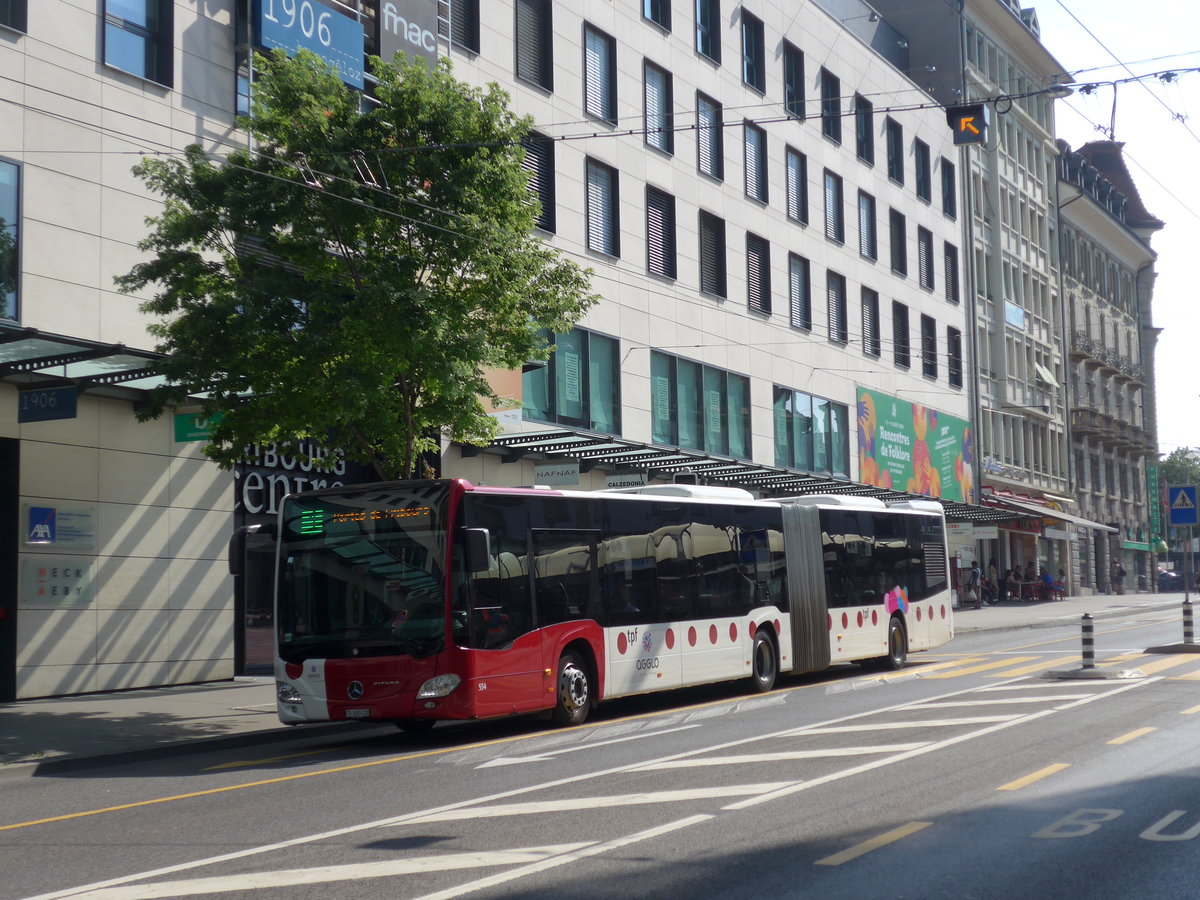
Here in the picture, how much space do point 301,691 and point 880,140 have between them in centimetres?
3812

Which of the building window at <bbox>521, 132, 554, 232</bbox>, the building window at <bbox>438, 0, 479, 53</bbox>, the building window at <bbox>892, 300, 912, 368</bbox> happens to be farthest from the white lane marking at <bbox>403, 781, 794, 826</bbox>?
the building window at <bbox>892, 300, 912, 368</bbox>

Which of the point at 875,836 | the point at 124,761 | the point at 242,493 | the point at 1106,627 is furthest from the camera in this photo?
the point at 1106,627

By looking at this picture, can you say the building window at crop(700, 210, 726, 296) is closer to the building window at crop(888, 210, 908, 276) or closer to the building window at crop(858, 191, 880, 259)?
the building window at crop(858, 191, 880, 259)

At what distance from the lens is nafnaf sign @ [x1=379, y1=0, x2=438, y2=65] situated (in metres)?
25.0

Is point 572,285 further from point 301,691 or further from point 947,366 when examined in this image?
point 947,366

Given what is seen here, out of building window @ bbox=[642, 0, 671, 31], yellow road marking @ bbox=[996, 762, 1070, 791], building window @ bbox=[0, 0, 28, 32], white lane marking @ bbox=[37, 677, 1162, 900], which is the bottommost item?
white lane marking @ bbox=[37, 677, 1162, 900]

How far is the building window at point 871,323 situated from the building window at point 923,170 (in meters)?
6.62

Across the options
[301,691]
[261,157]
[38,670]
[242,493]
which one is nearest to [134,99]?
[261,157]

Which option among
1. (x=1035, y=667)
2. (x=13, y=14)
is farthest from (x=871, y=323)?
(x=13, y=14)

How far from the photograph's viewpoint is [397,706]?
14.5 meters

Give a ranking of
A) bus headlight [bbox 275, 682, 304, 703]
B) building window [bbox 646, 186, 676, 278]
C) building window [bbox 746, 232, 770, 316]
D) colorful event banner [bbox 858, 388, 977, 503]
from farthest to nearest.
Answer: colorful event banner [bbox 858, 388, 977, 503], building window [bbox 746, 232, 770, 316], building window [bbox 646, 186, 676, 278], bus headlight [bbox 275, 682, 304, 703]

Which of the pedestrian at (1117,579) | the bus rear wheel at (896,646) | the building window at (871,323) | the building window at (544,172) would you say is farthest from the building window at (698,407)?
the pedestrian at (1117,579)

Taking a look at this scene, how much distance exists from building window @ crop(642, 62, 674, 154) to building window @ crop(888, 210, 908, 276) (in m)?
15.5

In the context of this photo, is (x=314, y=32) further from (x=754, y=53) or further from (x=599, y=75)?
(x=754, y=53)
